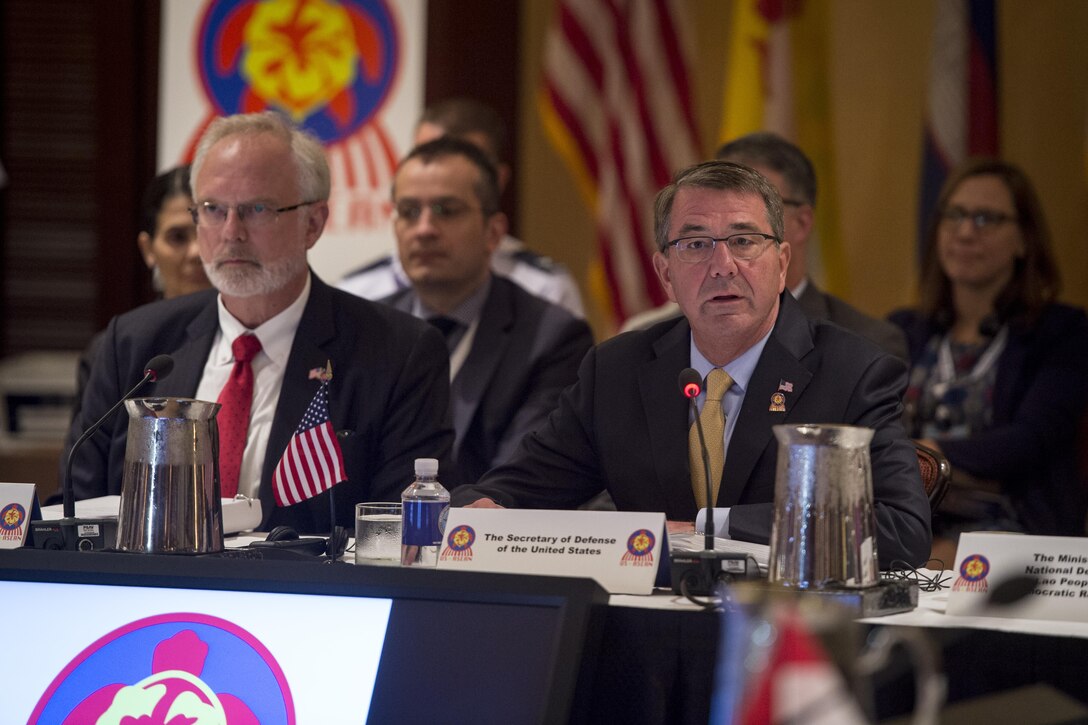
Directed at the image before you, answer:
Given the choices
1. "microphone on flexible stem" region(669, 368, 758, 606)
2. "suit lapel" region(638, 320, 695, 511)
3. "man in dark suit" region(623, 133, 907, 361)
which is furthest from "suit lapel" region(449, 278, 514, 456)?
"microphone on flexible stem" region(669, 368, 758, 606)

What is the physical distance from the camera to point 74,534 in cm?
228

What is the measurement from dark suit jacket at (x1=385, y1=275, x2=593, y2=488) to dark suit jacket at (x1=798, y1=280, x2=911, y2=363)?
681 millimetres

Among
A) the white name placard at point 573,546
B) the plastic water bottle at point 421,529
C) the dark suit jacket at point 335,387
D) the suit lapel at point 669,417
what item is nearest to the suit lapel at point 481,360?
the dark suit jacket at point 335,387

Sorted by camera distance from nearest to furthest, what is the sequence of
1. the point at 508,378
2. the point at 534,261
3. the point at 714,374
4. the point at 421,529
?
the point at 421,529, the point at 714,374, the point at 508,378, the point at 534,261

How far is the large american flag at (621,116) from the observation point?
228 inches

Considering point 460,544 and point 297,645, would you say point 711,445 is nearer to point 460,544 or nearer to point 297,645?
point 460,544

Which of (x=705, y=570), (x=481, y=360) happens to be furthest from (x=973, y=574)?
(x=481, y=360)

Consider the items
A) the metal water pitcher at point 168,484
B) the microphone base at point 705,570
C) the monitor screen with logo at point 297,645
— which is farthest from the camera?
the metal water pitcher at point 168,484

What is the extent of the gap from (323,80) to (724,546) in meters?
4.14

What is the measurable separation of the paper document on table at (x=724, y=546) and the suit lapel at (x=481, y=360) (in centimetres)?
183

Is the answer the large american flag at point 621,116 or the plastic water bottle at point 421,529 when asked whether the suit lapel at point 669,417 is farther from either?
the large american flag at point 621,116

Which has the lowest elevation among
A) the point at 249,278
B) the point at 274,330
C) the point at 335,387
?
the point at 335,387

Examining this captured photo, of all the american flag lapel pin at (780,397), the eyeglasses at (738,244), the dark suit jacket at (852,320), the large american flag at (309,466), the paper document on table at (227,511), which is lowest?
the paper document on table at (227,511)

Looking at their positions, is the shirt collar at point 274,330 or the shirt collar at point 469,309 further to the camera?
the shirt collar at point 469,309
